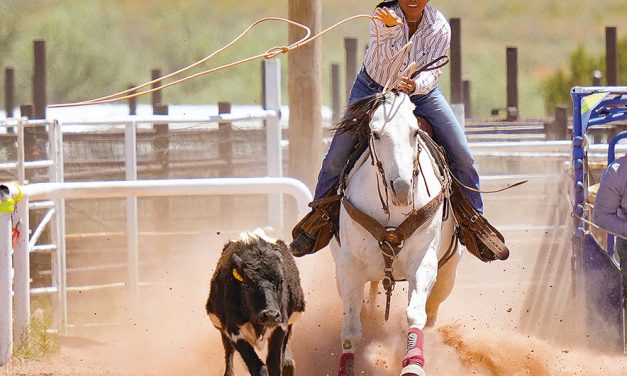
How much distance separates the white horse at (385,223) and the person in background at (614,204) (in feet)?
5.65

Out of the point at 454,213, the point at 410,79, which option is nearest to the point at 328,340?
the point at 454,213

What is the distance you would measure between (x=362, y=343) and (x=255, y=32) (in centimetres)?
3212

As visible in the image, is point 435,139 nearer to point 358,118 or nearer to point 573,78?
point 358,118

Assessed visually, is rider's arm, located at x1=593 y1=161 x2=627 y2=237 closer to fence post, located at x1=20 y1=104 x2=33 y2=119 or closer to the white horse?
the white horse

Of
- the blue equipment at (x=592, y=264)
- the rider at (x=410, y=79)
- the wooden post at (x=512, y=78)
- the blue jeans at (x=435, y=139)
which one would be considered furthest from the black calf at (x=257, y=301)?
the wooden post at (x=512, y=78)

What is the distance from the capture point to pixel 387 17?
253 inches

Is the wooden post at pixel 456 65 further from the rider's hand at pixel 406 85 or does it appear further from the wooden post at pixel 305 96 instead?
the rider's hand at pixel 406 85

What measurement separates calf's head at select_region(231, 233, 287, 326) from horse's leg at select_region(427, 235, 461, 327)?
129cm

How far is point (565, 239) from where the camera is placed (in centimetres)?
1094

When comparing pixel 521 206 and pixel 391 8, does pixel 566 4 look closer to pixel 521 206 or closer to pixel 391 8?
pixel 521 206

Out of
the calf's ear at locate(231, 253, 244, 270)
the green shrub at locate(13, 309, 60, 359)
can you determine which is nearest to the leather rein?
the calf's ear at locate(231, 253, 244, 270)

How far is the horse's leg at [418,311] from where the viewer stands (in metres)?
5.90

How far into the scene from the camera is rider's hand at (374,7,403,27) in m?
6.42

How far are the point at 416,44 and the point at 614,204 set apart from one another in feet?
6.87
